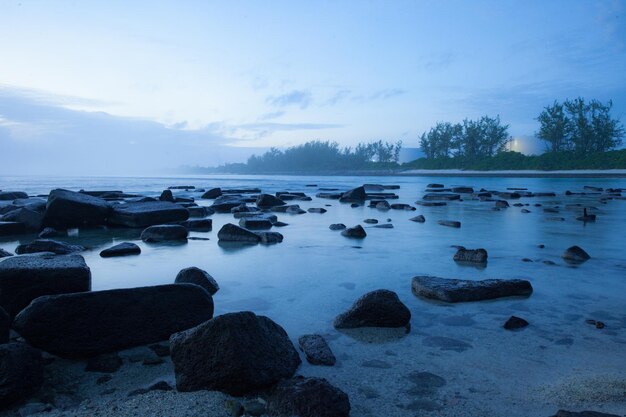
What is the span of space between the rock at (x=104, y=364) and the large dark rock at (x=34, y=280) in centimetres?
93

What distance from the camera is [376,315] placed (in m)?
3.16

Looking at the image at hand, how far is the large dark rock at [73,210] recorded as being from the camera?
28.4 ft

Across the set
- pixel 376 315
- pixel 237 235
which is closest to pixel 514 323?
pixel 376 315

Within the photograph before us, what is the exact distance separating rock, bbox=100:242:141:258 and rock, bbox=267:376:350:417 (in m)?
4.57

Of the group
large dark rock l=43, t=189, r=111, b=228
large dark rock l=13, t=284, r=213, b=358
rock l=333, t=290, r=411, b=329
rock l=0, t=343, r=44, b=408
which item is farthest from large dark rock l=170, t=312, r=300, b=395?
large dark rock l=43, t=189, r=111, b=228

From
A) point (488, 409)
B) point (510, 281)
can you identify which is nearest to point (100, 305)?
point (488, 409)

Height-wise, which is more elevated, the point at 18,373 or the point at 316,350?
the point at 18,373

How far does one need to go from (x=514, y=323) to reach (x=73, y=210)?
8.66 metres

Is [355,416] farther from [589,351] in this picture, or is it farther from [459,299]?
[459,299]

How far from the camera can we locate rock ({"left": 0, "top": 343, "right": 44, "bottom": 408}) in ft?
6.80

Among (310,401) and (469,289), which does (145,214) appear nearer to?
(469,289)

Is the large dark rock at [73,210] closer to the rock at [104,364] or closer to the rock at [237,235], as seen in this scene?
the rock at [237,235]

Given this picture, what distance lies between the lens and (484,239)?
753 centimetres

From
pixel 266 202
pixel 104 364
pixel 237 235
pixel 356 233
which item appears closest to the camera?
pixel 104 364
